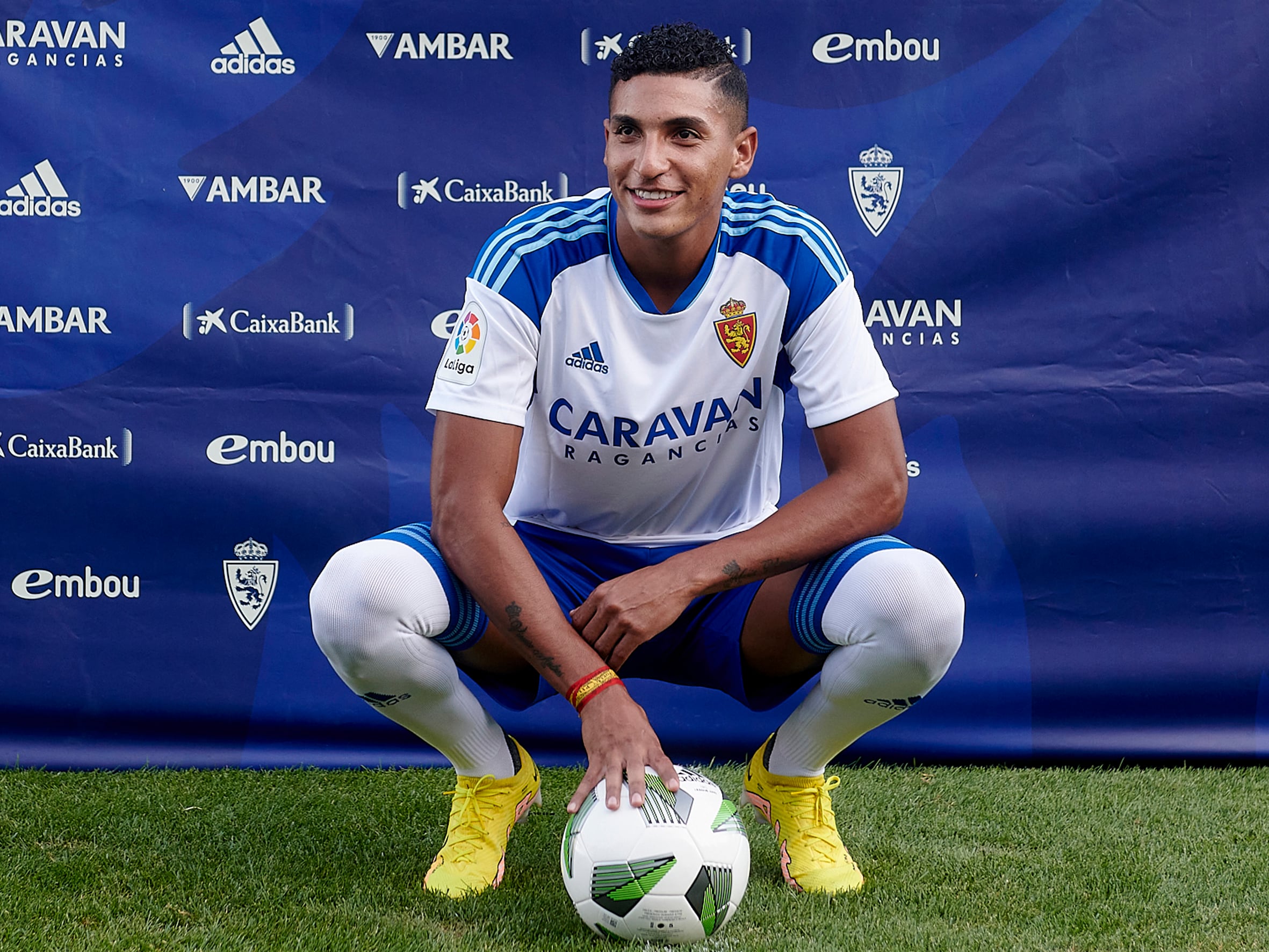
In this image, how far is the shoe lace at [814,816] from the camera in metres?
2.03

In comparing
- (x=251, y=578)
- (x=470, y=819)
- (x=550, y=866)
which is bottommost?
(x=550, y=866)

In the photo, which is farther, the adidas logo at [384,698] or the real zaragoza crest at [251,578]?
the real zaragoza crest at [251,578]

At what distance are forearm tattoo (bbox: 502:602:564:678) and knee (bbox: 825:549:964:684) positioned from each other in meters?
0.47

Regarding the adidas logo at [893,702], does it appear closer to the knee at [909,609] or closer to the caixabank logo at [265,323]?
the knee at [909,609]

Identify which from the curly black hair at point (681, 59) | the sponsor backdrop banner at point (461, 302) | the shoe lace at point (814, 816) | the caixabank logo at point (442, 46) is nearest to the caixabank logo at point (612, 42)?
the sponsor backdrop banner at point (461, 302)

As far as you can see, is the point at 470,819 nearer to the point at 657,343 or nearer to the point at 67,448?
the point at 657,343

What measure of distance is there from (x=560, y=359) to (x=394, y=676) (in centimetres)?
59

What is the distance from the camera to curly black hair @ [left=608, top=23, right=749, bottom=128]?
1.96 metres

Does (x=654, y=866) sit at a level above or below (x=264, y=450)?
below

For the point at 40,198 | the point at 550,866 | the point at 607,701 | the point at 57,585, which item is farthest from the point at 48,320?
the point at 607,701

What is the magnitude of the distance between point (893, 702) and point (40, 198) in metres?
2.33

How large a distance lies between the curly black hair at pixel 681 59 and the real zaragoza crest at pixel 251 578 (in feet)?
5.00

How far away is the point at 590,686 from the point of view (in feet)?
5.78

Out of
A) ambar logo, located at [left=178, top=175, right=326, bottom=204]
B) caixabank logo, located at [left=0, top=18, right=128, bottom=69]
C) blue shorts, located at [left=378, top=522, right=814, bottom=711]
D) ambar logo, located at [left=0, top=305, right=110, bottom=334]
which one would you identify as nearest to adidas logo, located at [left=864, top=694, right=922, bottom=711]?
blue shorts, located at [left=378, top=522, right=814, bottom=711]
